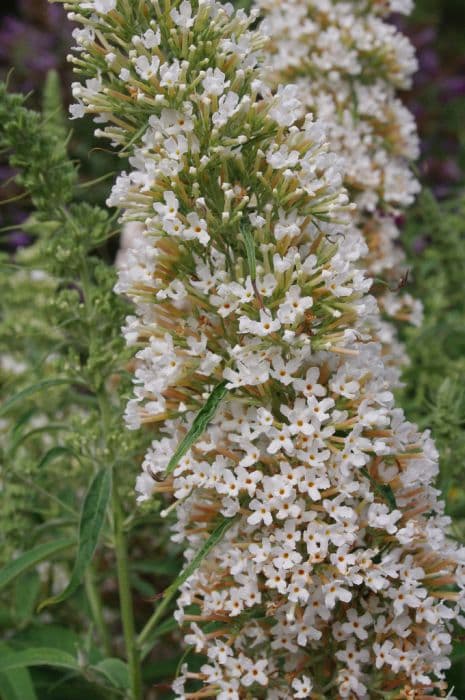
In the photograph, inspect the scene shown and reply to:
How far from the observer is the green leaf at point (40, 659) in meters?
1.77

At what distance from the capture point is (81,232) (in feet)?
6.30

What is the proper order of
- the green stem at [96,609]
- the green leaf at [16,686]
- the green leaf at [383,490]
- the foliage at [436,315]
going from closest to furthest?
the green leaf at [383,490] < the green leaf at [16,686] < the green stem at [96,609] < the foliage at [436,315]

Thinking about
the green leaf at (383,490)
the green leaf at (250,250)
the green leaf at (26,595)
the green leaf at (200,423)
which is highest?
the green leaf at (250,250)

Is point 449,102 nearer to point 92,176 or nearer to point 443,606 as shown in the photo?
point 92,176

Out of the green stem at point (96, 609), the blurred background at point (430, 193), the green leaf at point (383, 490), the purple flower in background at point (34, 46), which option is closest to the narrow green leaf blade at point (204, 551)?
the green leaf at point (383, 490)

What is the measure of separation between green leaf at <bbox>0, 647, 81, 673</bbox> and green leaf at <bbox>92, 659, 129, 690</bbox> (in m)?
0.06

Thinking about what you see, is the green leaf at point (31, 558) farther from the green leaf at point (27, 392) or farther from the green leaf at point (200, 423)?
the green leaf at point (200, 423)

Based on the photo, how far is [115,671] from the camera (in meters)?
1.90

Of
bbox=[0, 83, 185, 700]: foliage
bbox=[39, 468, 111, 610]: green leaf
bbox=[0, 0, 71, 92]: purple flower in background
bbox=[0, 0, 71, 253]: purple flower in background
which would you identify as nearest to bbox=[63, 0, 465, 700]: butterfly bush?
bbox=[39, 468, 111, 610]: green leaf

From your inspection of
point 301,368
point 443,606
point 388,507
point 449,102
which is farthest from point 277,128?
point 449,102

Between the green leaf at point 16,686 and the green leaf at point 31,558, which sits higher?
the green leaf at point 31,558

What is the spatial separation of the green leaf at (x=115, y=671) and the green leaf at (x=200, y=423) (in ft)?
1.94

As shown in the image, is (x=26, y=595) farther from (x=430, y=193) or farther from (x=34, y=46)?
(x=34, y=46)

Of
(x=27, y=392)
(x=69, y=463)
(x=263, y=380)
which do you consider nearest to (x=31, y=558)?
(x=27, y=392)
